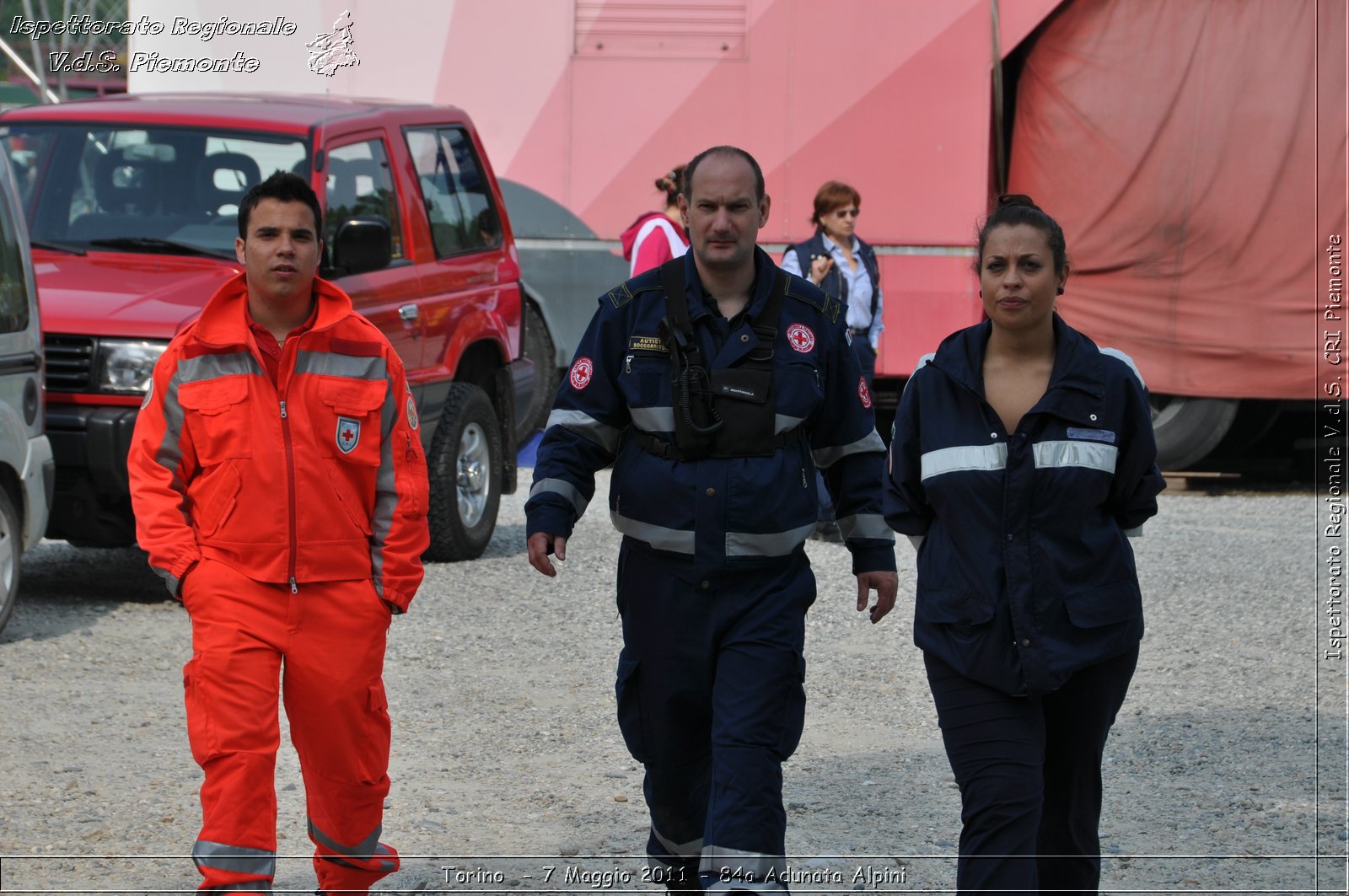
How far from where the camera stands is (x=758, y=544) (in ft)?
13.1

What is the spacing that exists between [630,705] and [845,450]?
0.84 meters

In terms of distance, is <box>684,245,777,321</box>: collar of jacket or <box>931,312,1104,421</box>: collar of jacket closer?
<box>931,312,1104,421</box>: collar of jacket

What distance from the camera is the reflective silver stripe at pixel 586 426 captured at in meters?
4.24

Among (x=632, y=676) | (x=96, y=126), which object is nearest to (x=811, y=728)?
(x=632, y=676)

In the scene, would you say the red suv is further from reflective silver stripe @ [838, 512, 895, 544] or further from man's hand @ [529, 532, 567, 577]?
reflective silver stripe @ [838, 512, 895, 544]

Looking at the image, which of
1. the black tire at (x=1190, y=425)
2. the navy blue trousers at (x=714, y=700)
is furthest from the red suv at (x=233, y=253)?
the black tire at (x=1190, y=425)

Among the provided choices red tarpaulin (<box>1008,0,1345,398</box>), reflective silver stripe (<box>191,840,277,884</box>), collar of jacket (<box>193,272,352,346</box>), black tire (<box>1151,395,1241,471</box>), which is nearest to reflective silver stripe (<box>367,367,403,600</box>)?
Result: collar of jacket (<box>193,272,352,346</box>)

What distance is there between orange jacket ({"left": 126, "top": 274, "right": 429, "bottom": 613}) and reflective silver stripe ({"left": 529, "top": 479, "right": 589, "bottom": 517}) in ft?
1.05

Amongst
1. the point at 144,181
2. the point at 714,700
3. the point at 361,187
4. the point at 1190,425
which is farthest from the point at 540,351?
the point at 714,700

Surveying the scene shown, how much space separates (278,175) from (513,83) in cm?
896

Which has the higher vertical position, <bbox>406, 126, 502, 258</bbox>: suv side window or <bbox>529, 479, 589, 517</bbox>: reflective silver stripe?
<bbox>406, 126, 502, 258</bbox>: suv side window

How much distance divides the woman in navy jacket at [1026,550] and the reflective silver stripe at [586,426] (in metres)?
0.75

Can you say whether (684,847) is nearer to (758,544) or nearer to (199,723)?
(758,544)

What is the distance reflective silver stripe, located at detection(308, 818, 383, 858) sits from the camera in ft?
13.5
